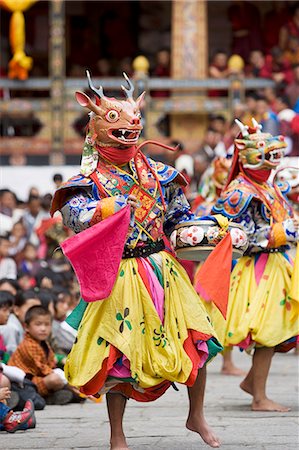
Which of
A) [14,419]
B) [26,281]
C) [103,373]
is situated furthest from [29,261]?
[103,373]

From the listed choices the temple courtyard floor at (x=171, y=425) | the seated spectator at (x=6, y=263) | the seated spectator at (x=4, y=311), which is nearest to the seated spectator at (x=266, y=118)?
the seated spectator at (x=6, y=263)

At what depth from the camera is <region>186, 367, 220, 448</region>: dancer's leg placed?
733cm

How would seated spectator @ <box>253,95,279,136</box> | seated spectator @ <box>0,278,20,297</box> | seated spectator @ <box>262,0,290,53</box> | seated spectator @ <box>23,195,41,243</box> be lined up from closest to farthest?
seated spectator @ <box>0,278,20,297</box> < seated spectator @ <box>23,195,41,243</box> < seated spectator @ <box>253,95,279,136</box> < seated spectator @ <box>262,0,290,53</box>

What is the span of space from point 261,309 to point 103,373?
2302mm

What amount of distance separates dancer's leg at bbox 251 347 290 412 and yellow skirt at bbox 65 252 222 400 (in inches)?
71.2

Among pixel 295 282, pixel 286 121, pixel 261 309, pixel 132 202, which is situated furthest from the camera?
pixel 286 121

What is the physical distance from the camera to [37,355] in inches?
378

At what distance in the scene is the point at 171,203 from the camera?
7.53 metres

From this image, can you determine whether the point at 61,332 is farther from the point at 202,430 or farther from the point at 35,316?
the point at 202,430

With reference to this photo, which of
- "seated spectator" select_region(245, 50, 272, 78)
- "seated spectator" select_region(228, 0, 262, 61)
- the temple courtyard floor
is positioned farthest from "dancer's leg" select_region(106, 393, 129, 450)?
"seated spectator" select_region(228, 0, 262, 61)

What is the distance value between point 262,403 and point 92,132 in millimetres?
2503

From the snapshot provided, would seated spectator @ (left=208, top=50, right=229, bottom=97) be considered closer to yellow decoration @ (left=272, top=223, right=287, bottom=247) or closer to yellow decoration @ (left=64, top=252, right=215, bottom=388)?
yellow decoration @ (left=272, top=223, right=287, bottom=247)

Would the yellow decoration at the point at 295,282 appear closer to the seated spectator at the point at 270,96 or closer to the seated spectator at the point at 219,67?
the seated spectator at the point at 270,96

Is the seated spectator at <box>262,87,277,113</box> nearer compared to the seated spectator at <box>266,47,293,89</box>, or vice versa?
the seated spectator at <box>262,87,277,113</box>
